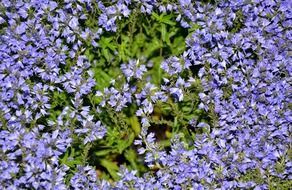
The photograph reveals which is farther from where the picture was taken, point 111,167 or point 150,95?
point 111,167

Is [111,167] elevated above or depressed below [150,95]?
below

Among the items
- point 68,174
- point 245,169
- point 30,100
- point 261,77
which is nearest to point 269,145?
point 245,169

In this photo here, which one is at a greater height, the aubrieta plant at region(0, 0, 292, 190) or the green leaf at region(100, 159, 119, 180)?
the aubrieta plant at region(0, 0, 292, 190)

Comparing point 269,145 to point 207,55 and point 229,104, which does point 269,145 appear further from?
point 207,55

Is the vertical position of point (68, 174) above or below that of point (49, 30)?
below

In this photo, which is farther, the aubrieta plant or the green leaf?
the green leaf

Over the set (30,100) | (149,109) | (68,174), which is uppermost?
(30,100)

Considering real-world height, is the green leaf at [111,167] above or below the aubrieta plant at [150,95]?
below

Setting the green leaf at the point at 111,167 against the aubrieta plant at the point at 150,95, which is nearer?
the aubrieta plant at the point at 150,95
